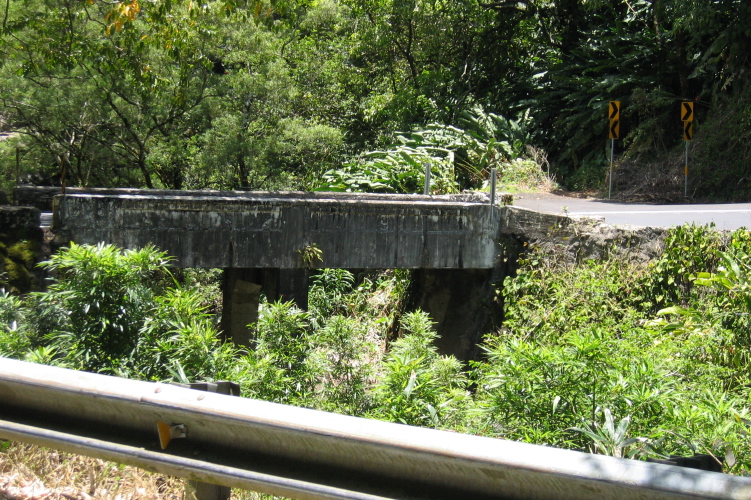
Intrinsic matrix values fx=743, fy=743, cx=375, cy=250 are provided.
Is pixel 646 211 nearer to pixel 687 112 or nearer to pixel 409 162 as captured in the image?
pixel 687 112

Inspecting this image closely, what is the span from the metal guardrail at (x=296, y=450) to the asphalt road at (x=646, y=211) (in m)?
10.1

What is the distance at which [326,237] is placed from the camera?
440 inches

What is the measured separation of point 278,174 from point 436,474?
1863cm

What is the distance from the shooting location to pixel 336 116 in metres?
25.1

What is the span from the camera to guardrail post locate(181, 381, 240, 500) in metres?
2.84

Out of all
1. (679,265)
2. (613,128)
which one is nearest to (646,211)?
(613,128)

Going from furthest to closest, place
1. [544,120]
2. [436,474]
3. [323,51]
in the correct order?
1. [323,51]
2. [544,120]
3. [436,474]

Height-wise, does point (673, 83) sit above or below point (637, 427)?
above

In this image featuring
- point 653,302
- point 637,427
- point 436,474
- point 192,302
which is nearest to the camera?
point 436,474

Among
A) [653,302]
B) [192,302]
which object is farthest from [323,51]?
[192,302]

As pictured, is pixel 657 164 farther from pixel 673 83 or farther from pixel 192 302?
pixel 192 302

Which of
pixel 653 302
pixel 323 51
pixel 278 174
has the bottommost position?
pixel 653 302

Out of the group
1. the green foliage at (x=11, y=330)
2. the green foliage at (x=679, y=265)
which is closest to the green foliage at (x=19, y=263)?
the green foliage at (x=11, y=330)

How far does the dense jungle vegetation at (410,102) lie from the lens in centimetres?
1816
